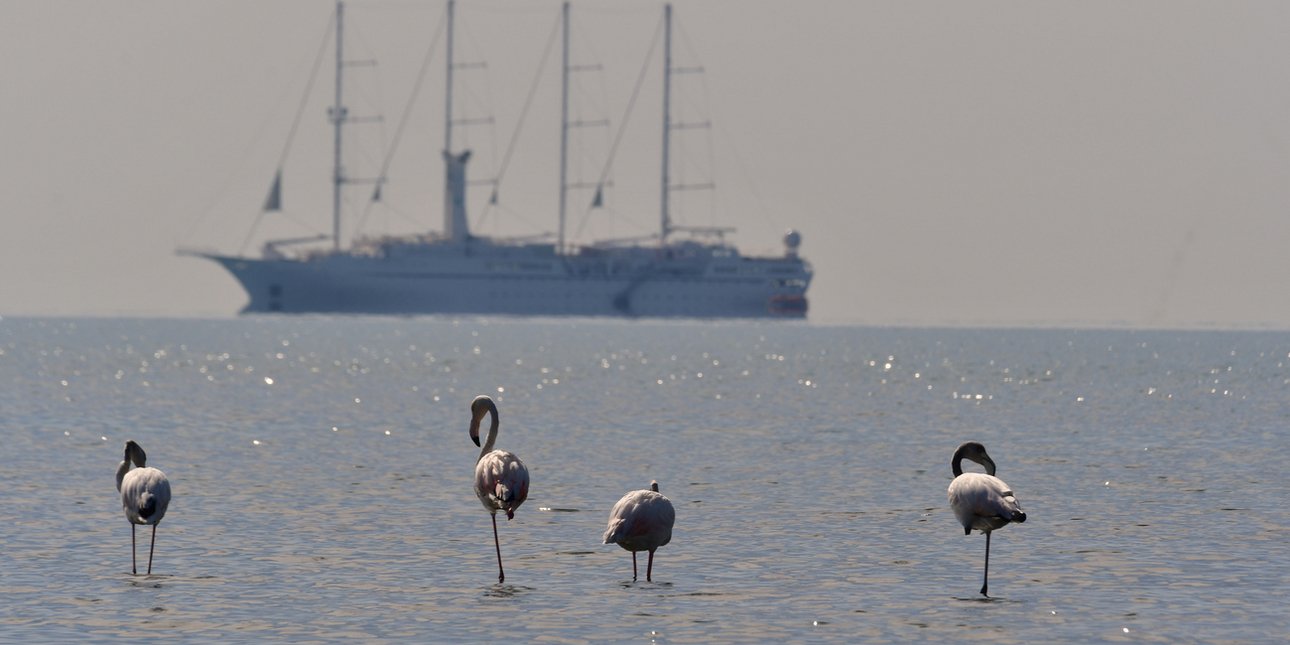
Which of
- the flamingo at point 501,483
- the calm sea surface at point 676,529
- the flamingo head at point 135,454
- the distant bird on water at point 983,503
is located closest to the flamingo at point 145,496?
the calm sea surface at point 676,529

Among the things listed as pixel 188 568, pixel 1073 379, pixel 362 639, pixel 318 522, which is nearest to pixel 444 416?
pixel 318 522

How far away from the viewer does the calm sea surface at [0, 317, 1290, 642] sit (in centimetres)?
1883

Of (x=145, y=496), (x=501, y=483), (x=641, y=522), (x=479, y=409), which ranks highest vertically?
(x=479, y=409)

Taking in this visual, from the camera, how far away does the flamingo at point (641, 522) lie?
65.1ft

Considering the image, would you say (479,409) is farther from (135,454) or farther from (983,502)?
(983,502)

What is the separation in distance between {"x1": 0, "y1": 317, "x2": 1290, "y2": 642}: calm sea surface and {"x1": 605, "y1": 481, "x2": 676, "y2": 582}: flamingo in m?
0.60

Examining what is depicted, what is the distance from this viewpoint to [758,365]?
10800 cm

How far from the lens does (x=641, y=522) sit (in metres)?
19.8

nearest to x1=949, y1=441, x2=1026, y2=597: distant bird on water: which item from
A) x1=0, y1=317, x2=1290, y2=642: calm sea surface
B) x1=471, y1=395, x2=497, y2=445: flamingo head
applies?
x1=0, y1=317, x2=1290, y2=642: calm sea surface

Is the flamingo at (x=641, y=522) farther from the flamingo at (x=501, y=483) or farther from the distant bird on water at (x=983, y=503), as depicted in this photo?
the distant bird on water at (x=983, y=503)

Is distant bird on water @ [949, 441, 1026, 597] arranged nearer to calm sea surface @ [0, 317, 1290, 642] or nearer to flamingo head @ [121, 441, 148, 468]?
calm sea surface @ [0, 317, 1290, 642]

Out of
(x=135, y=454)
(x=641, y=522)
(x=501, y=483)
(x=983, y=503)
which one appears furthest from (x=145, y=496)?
(x=983, y=503)

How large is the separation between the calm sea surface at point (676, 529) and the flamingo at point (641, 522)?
1.98ft

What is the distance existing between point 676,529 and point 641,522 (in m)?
6.02
